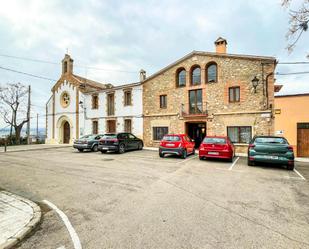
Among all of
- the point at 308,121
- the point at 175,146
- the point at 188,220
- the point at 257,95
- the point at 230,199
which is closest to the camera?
the point at 188,220

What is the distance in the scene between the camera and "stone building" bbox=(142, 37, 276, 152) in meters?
14.4

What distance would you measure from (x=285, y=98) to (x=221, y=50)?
701 centimetres

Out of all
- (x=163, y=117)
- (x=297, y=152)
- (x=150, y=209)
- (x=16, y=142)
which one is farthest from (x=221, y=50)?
(x=16, y=142)

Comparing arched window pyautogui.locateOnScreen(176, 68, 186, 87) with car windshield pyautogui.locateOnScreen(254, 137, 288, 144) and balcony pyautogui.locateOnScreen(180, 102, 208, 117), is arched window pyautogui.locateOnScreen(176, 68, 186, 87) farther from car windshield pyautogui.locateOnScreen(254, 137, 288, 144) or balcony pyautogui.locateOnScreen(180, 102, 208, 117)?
car windshield pyautogui.locateOnScreen(254, 137, 288, 144)

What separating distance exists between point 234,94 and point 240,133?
10.7ft

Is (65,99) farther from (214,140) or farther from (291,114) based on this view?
(291,114)

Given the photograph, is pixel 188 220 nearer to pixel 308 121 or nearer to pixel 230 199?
pixel 230 199

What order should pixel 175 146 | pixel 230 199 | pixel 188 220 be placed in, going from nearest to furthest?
pixel 188 220
pixel 230 199
pixel 175 146

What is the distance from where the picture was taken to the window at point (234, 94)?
50.4ft

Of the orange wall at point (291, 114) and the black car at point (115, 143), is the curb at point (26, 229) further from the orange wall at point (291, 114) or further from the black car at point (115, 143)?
the orange wall at point (291, 114)

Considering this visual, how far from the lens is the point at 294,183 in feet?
21.5

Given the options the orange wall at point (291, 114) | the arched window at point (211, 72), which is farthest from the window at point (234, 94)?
the orange wall at point (291, 114)

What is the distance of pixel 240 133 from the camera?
15.1 metres

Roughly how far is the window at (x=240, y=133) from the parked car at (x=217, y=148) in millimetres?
5127
